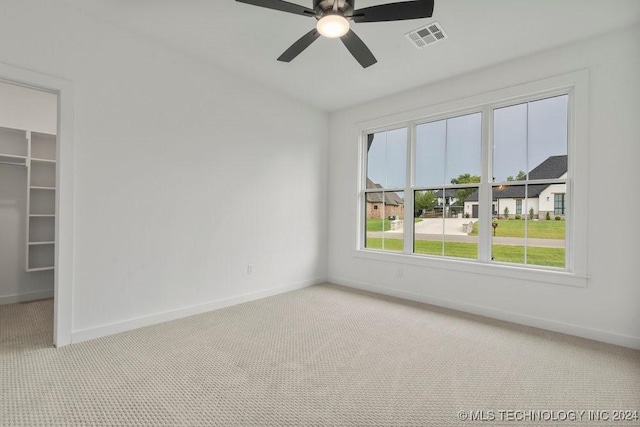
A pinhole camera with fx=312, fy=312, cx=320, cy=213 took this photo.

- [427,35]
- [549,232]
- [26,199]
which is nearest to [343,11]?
[427,35]

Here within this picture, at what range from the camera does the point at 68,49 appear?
2.65 meters

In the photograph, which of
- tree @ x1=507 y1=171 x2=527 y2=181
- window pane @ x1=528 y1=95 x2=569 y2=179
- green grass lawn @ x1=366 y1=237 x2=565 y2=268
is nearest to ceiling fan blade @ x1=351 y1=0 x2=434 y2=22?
window pane @ x1=528 y1=95 x2=569 y2=179

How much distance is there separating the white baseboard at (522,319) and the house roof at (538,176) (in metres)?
1.29

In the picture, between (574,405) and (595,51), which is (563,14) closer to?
(595,51)

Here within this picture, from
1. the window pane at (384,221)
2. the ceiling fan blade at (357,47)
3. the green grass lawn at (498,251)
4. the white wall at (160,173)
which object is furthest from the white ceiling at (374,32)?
the green grass lawn at (498,251)

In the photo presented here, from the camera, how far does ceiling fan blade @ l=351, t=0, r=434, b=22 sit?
1.88 m

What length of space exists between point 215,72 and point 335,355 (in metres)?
3.31

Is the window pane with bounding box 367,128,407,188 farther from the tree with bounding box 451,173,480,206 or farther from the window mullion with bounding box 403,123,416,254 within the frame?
the tree with bounding box 451,173,480,206

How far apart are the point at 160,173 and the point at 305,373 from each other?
7.90 feet

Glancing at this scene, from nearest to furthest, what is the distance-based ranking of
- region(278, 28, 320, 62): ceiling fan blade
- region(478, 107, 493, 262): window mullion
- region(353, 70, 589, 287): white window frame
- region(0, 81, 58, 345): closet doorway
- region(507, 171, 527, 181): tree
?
region(278, 28, 320, 62): ceiling fan blade, region(353, 70, 589, 287): white window frame, region(507, 171, 527, 181): tree, region(478, 107, 493, 262): window mullion, region(0, 81, 58, 345): closet doorway

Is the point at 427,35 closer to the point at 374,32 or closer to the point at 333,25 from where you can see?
the point at 374,32

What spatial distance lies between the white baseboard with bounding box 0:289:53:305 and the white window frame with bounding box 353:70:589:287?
4.27 meters

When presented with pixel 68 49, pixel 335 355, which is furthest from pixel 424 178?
pixel 68 49

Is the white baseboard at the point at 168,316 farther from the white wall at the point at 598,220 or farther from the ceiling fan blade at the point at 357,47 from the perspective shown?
the ceiling fan blade at the point at 357,47
